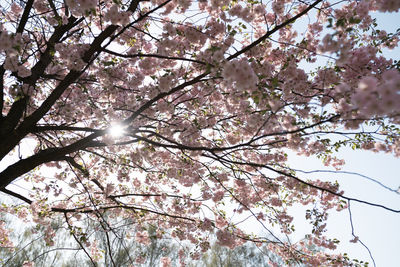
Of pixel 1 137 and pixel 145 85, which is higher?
pixel 145 85

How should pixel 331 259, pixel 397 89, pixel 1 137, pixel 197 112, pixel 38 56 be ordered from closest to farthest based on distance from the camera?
pixel 397 89 < pixel 1 137 < pixel 38 56 < pixel 331 259 < pixel 197 112

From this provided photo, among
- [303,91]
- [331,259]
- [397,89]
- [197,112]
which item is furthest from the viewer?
[197,112]

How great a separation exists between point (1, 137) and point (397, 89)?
4591mm

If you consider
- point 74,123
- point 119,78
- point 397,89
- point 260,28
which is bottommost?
point 397,89

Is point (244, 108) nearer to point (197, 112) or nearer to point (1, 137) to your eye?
point (197, 112)

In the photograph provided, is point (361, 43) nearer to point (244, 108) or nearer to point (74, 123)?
point (244, 108)

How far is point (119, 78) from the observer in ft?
14.4

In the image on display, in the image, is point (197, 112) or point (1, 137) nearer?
point (1, 137)

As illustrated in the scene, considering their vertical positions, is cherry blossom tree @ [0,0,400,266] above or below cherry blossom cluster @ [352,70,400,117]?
above

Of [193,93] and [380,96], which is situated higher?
[193,93]

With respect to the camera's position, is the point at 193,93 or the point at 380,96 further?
the point at 193,93

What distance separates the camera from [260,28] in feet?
17.9

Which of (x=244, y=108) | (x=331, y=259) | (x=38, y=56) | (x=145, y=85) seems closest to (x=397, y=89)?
(x=244, y=108)

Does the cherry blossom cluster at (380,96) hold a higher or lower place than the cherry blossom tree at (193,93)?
lower
